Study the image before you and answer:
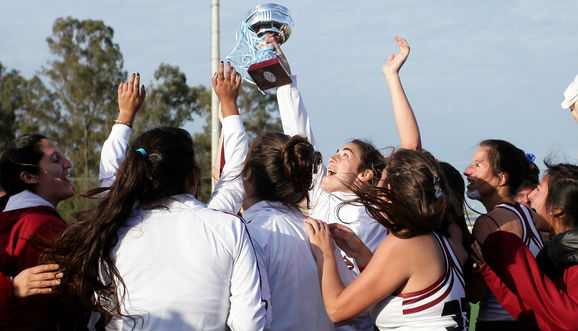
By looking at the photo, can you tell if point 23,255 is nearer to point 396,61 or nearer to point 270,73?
point 270,73

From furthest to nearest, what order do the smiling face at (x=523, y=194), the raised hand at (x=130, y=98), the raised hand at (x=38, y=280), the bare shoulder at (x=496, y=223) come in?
the smiling face at (x=523, y=194)
the raised hand at (x=130, y=98)
the bare shoulder at (x=496, y=223)
the raised hand at (x=38, y=280)

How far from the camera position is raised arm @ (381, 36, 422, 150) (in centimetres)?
393

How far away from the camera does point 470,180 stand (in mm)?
4055

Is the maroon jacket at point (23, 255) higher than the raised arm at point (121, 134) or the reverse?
the reverse

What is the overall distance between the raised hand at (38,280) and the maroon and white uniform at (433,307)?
1.46 m

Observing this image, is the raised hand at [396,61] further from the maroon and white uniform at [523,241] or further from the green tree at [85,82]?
the green tree at [85,82]

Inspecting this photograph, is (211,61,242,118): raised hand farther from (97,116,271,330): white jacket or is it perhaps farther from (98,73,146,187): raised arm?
(97,116,271,330): white jacket

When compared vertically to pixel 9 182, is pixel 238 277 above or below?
below

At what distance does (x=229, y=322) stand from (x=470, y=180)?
2.10 meters

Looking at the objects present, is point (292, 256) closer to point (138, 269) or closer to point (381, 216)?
point (381, 216)

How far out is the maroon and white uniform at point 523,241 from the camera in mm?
3427

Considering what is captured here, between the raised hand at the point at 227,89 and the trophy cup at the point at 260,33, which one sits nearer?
the raised hand at the point at 227,89

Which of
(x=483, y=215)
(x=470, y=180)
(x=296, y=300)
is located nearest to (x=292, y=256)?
(x=296, y=300)

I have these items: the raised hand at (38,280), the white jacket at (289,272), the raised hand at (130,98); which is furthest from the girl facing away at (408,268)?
the raised hand at (130,98)
